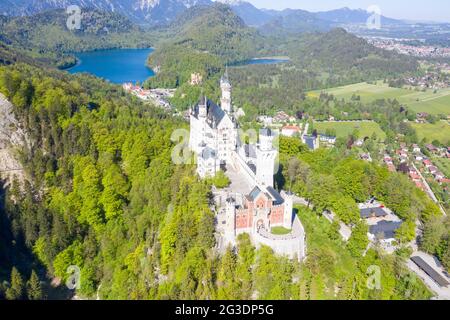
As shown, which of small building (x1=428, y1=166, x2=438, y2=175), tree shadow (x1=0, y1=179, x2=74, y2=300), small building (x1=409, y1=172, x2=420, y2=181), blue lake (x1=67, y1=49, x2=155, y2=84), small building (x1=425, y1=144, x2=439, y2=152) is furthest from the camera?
blue lake (x1=67, y1=49, x2=155, y2=84)

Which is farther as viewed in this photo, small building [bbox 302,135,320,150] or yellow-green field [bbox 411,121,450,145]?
yellow-green field [bbox 411,121,450,145]

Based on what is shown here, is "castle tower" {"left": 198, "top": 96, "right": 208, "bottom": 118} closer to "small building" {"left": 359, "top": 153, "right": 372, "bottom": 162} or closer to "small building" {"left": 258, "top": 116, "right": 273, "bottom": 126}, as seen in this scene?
"small building" {"left": 359, "top": 153, "right": 372, "bottom": 162}

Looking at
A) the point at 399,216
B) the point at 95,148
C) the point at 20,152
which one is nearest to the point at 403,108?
the point at 399,216

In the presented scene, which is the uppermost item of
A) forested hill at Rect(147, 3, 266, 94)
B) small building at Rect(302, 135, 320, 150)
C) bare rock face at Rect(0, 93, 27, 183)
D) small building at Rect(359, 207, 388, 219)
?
forested hill at Rect(147, 3, 266, 94)

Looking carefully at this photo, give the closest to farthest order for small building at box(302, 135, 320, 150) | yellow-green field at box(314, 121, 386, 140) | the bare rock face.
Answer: the bare rock face, small building at box(302, 135, 320, 150), yellow-green field at box(314, 121, 386, 140)

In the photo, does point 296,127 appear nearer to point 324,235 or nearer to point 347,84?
point 324,235

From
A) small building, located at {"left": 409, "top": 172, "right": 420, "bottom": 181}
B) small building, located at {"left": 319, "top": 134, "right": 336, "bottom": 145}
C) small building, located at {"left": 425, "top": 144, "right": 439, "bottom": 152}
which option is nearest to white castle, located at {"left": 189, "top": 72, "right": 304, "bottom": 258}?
small building, located at {"left": 409, "top": 172, "right": 420, "bottom": 181}

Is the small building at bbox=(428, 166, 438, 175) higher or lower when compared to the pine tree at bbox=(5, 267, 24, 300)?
lower
